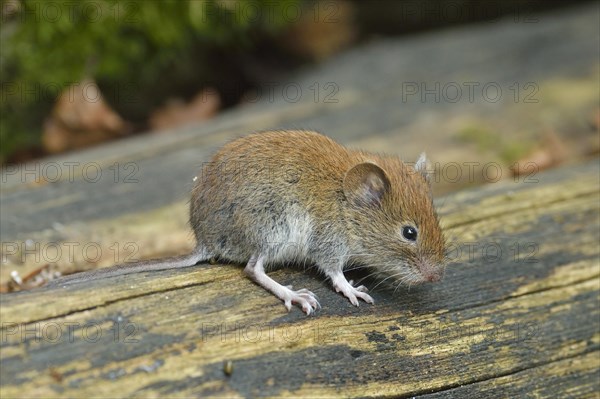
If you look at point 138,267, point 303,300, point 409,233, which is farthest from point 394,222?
point 138,267

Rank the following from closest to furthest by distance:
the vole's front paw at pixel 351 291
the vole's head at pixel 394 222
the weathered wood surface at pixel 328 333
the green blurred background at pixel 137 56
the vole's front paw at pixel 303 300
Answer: the weathered wood surface at pixel 328 333 < the vole's front paw at pixel 303 300 < the vole's front paw at pixel 351 291 < the vole's head at pixel 394 222 < the green blurred background at pixel 137 56

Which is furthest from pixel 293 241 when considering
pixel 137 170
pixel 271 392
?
pixel 137 170

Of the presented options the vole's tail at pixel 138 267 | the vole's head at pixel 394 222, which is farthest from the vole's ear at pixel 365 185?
the vole's tail at pixel 138 267

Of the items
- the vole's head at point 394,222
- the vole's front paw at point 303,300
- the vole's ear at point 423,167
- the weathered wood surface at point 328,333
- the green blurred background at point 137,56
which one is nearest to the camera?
the weathered wood surface at point 328,333

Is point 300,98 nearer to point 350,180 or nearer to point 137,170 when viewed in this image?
point 137,170

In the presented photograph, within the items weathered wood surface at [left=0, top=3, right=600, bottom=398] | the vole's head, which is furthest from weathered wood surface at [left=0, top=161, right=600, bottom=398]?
the vole's head

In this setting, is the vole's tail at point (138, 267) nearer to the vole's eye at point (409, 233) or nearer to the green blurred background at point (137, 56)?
the vole's eye at point (409, 233)

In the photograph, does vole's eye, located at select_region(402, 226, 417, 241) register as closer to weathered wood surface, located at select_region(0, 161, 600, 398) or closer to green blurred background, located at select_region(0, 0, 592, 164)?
weathered wood surface, located at select_region(0, 161, 600, 398)
